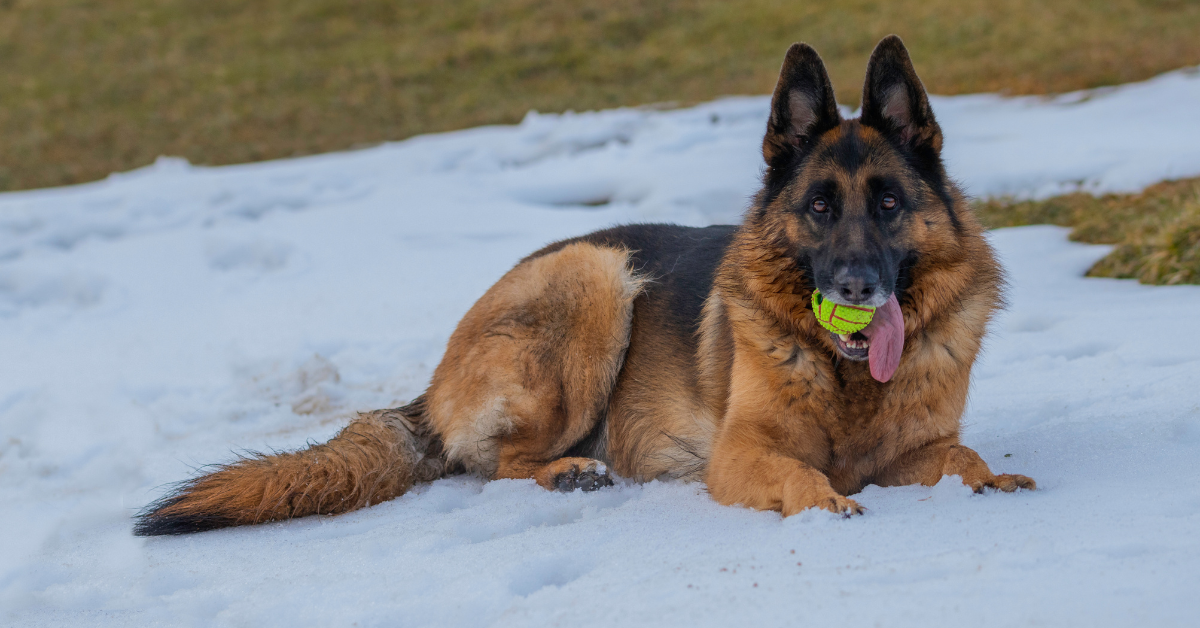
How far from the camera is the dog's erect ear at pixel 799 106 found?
3742 millimetres

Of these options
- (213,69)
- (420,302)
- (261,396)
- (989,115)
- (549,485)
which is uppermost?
(213,69)

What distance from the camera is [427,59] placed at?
25.2 meters

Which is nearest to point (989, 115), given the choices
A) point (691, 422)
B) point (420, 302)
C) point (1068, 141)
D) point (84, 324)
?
point (1068, 141)

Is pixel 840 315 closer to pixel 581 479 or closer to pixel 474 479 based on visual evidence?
pixel 581 479

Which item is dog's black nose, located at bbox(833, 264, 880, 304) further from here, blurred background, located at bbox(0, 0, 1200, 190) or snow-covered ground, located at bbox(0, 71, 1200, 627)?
blurred background, located at bbox(0, 0, 1200, 190)

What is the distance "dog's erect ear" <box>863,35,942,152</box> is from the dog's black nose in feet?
2.55

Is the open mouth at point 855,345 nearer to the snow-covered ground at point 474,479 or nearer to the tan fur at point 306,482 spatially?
the snow-covered ground at point 474,479

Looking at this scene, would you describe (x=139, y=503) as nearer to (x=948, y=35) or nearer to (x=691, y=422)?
(x=691, y=422)

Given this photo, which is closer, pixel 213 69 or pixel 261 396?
pixel 261 396

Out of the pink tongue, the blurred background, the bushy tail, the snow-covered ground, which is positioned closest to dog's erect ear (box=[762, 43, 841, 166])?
the pink tongue

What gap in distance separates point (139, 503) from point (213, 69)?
79.8ft

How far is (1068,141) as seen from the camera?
34.5 feet

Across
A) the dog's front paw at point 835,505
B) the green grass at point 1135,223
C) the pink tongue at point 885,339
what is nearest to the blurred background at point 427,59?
the green grass at point 1135,223

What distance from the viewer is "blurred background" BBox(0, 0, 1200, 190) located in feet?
59.5
